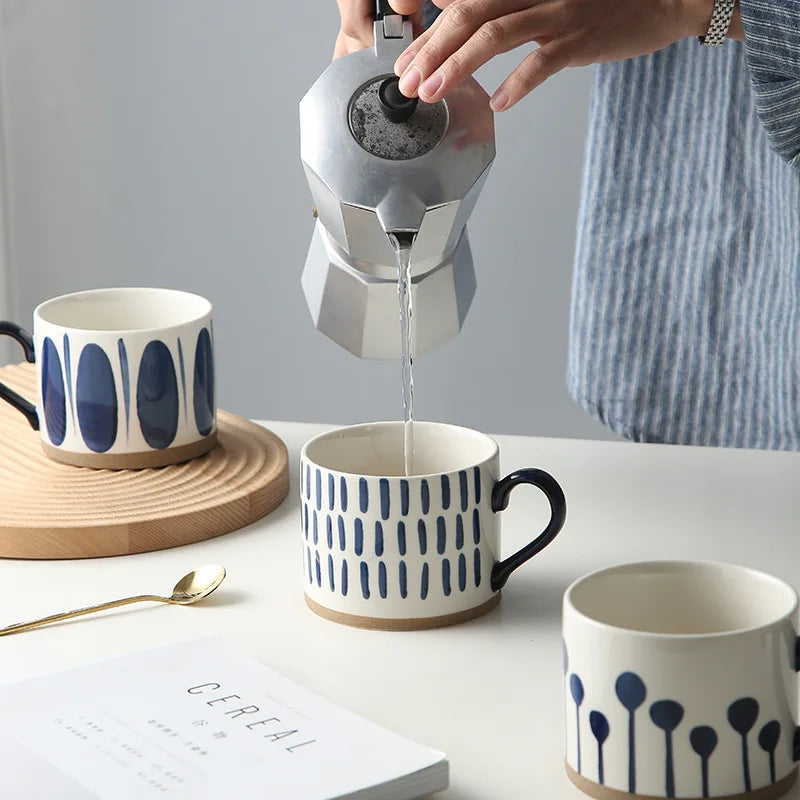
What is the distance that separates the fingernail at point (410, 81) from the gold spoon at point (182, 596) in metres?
0.27

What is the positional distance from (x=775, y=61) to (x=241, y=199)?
3.56ft

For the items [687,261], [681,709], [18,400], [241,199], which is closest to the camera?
[681,709]

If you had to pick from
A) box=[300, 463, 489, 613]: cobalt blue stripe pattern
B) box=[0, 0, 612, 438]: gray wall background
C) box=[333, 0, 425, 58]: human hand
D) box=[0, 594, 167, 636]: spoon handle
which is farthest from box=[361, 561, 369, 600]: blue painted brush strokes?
box=[0, 0, 612, 438]: gray wall background

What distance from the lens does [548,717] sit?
0.54 metres

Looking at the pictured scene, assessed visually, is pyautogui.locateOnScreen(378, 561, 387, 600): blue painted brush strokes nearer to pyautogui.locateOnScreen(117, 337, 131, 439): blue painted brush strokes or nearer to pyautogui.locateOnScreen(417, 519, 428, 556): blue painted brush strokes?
pyautogui.locateOnScreen(417, 519, 428, 556): blue painted brush strokes

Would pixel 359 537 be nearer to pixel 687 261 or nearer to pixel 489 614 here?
pixel 489 614

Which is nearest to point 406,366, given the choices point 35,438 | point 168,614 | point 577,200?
point 168,614

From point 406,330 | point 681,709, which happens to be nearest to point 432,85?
point 406,330

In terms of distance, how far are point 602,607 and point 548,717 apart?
0.07m

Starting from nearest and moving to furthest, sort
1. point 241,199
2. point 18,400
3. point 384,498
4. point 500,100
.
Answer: point 384,498, point 500,100, point 18,400, point 241,199

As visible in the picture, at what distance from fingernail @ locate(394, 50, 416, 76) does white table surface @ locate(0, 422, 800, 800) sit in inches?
10.5

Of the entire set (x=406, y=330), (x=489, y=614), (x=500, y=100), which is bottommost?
(x=489, y=614)

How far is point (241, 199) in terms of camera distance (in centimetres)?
185

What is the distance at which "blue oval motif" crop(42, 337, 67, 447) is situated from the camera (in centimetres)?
81
